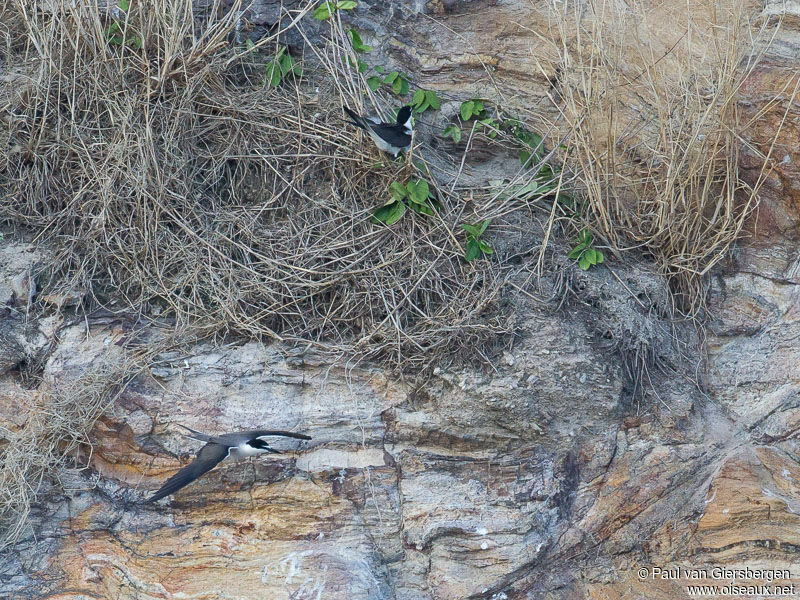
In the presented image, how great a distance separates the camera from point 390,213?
3.75 m

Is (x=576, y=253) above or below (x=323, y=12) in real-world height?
A: below

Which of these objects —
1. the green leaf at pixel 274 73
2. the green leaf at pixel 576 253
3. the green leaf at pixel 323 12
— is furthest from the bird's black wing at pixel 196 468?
the green leaf at pixel 323 12

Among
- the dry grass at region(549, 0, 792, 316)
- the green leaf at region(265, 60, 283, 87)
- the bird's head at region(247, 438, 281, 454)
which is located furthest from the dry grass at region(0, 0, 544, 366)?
the dry grass at region(549, 0, 792, 316)

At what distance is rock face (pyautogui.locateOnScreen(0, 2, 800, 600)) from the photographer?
316cm

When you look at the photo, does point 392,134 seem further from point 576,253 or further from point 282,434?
point 282,434

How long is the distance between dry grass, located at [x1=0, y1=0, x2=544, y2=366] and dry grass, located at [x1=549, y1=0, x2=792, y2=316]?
70cm

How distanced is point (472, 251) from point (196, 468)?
1533mm

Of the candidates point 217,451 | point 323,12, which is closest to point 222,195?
point 323,12

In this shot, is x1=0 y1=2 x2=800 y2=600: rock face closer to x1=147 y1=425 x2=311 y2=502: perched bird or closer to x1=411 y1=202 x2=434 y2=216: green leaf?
x1=147 y1=425 x2=311 y2=502: perched bird

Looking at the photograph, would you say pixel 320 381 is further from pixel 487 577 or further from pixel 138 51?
pixel 138 51

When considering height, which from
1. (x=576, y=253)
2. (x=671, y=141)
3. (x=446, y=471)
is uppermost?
(x=671, y=141)

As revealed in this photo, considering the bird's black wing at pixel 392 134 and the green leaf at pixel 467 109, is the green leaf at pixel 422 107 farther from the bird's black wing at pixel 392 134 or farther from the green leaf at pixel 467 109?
the bird's black wing at pixel 392 134

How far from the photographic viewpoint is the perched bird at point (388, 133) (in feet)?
12.0

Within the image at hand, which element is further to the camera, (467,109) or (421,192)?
(467,109)
